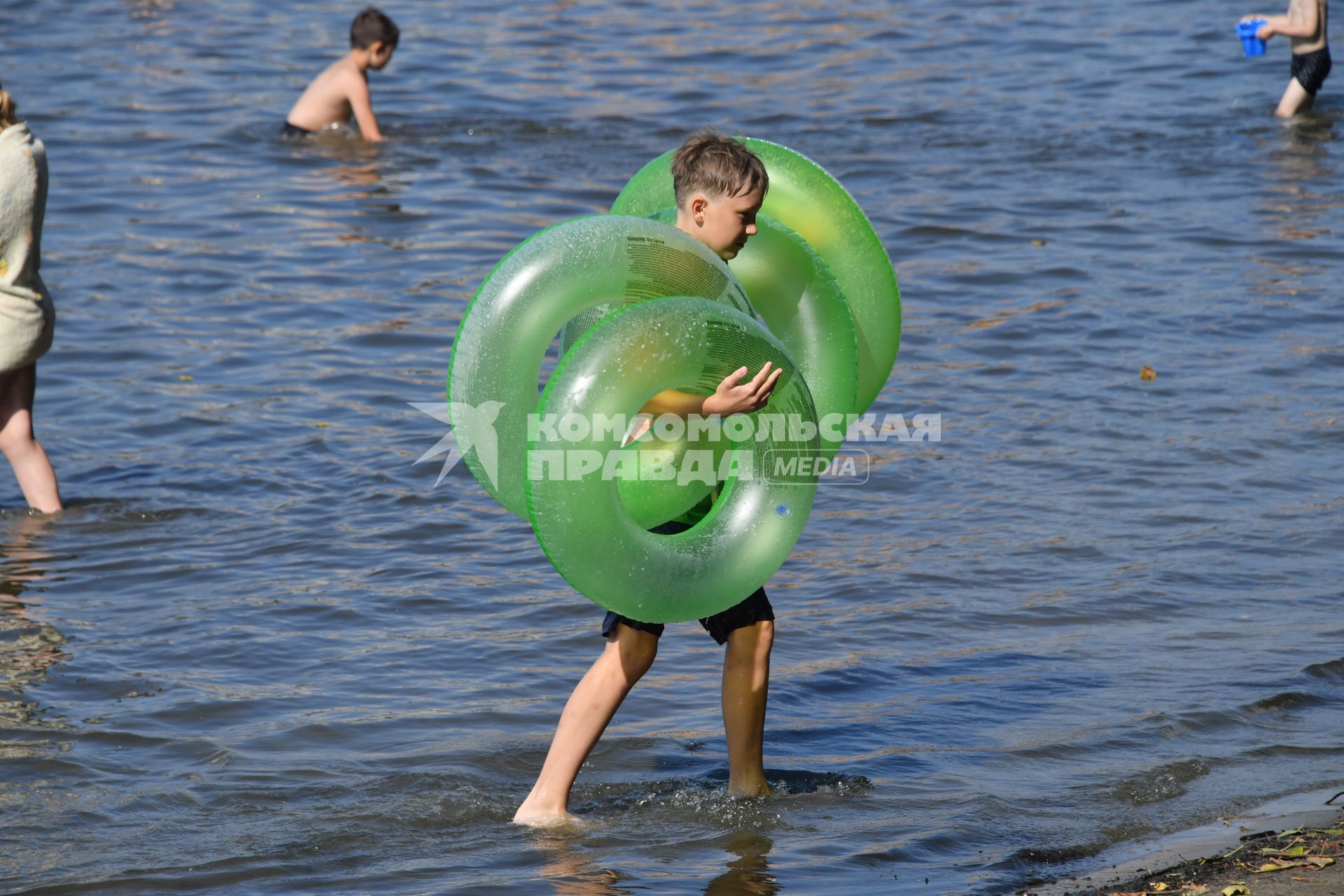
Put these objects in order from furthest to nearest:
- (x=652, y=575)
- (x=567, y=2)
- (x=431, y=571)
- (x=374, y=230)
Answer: (x=567, y=2)
(x=374, y=230)
(x=431, y=571)
(x=652, y=575)

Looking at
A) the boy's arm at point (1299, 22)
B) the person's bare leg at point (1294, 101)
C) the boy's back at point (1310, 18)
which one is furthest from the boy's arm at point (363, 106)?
the person's bare leg at point (1294, 101)

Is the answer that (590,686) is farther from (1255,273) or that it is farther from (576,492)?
(1255,273)

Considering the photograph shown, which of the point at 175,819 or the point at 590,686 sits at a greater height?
the point at 590,686

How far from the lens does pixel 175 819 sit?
4352 millimetres

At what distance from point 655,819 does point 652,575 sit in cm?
87

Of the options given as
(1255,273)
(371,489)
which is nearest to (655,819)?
(371,489)

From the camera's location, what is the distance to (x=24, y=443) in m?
6.68

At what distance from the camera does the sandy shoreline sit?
3562mm

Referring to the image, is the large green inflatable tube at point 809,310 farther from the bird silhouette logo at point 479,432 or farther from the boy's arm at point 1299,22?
the boy's arm at point 1299,22

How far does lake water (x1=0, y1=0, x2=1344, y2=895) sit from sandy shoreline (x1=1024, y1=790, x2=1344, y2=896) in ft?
0.41

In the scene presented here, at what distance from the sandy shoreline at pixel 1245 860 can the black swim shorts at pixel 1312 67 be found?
395 inches

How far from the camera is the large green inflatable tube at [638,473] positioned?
372cm

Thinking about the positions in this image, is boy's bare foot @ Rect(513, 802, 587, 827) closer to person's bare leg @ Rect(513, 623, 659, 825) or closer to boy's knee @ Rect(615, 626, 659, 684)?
person's bare leg @ Rect(513, 623, 659, 825)

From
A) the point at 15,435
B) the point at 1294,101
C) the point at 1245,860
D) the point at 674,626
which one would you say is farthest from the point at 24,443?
the point at 1294,101
